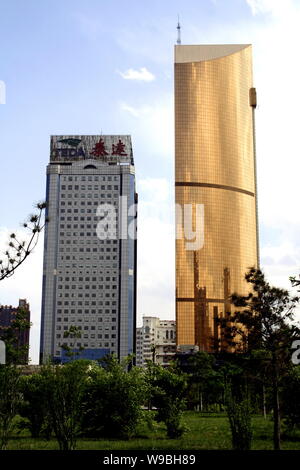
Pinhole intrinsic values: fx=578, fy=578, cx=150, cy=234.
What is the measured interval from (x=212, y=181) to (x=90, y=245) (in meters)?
35.5

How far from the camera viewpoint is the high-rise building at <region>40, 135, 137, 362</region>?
141 metres

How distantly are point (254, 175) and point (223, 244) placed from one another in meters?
25.6

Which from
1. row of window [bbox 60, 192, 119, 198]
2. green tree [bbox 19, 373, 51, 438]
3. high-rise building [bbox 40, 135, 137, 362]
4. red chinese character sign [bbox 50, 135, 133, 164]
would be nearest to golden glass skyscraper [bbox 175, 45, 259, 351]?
high-rise building [bbox 40, 135, 137, 362]

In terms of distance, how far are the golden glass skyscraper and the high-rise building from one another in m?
13.4

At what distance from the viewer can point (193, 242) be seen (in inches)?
5782

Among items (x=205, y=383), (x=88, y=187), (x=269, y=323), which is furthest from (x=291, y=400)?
(x=88, y=187)

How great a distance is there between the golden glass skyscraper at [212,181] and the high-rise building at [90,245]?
1339 centimetres

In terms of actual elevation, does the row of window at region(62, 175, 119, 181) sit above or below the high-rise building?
above

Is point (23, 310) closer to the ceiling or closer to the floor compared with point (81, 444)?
closer to the ceiling

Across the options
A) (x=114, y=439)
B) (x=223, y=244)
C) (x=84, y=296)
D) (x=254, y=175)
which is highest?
(x=254, y=175)

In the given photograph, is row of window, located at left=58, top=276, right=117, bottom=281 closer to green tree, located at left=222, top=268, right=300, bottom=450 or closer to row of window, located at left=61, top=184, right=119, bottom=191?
row of window, located at left=61, top=184, right=119, bottom=191

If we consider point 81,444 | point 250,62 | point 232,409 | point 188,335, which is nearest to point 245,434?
point 232,409

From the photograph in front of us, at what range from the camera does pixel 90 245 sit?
147 m
